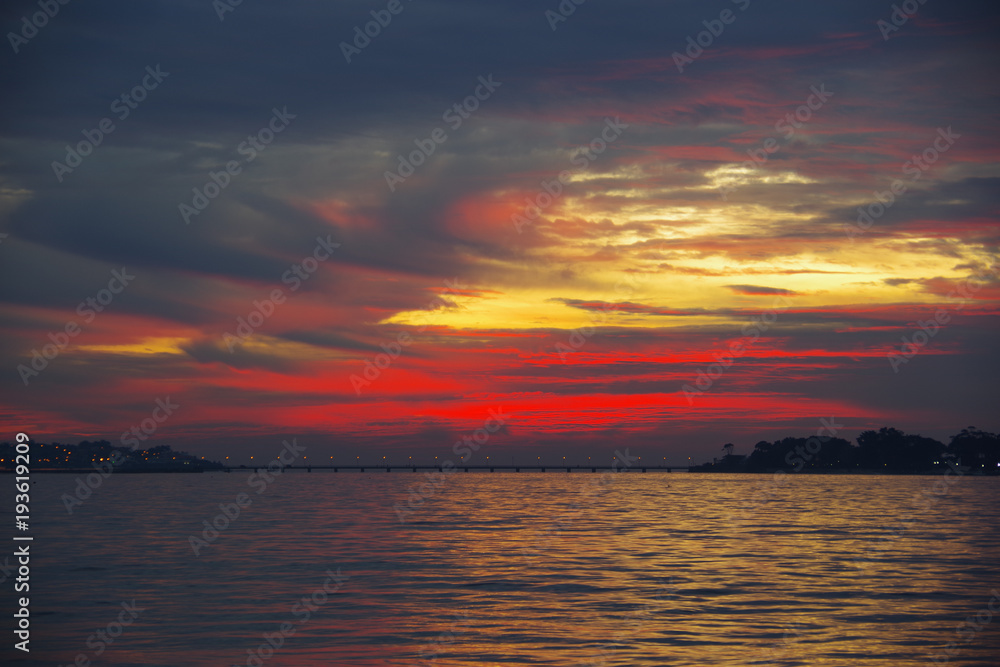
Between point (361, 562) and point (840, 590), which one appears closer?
point (840, 590)

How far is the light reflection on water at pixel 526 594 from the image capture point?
98.0 feet

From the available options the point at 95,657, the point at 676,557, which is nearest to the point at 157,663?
the point at 95,657

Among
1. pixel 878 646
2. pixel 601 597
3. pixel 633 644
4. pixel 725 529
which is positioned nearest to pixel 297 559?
pixel 601 597

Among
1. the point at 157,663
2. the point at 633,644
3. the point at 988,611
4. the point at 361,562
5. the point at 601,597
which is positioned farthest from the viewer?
the point at 361,562

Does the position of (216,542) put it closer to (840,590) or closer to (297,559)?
(297,559)

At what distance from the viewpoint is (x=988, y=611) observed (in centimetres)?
3631

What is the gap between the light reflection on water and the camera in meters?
29.9

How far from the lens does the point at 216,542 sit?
213 feet

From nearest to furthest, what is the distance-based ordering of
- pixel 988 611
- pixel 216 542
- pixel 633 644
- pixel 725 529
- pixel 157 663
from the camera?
pixel 157 663, pixel 633 644, pixel 988 611, pixel 216 542, pixel 725 529

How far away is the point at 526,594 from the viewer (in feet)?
133

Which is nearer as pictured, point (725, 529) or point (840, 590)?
point (840, 590)

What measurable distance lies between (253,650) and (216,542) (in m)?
37.4

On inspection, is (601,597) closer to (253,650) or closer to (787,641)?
(787,641)

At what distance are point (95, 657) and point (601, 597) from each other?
20.7m
